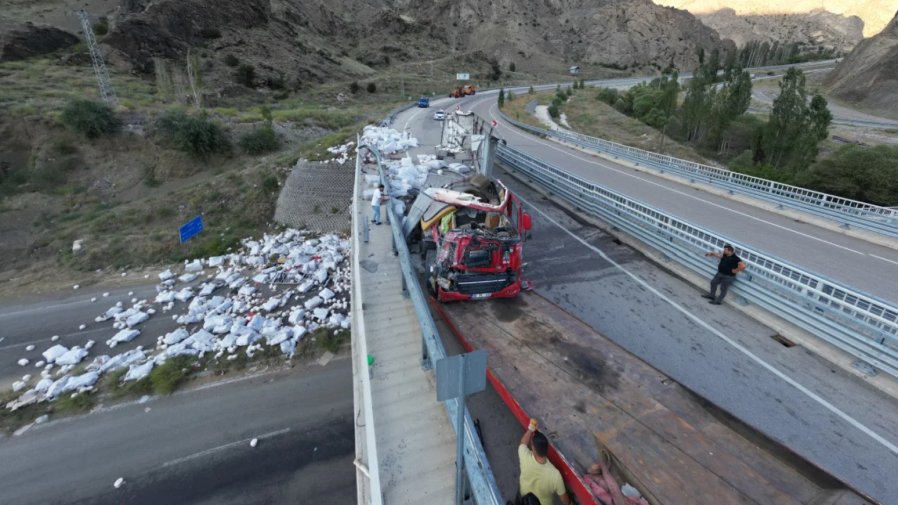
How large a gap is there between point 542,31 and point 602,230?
98848mm

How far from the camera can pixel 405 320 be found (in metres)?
7.06

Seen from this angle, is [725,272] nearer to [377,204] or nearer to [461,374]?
[461,374]

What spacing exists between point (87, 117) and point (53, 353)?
68.0 ft

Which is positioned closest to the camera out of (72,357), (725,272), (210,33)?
(725,272)

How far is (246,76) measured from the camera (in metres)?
38.8

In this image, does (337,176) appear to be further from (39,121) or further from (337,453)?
(39,121)

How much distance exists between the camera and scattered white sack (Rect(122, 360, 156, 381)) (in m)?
9.62

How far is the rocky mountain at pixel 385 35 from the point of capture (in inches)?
1649

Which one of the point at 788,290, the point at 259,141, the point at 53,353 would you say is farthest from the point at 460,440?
the point at 259,141

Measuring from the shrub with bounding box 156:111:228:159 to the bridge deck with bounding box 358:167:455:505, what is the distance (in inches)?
879

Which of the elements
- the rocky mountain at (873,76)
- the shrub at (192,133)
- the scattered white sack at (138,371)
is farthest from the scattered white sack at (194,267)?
the rocky mountain at (873,76)

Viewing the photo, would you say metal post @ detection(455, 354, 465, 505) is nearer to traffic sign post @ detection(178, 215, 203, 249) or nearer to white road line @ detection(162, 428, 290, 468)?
white road line @ detection(162, 428, 290, 468)

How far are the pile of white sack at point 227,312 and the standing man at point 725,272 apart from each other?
943 centimetres

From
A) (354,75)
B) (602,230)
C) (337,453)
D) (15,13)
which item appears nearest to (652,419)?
(337,453)
